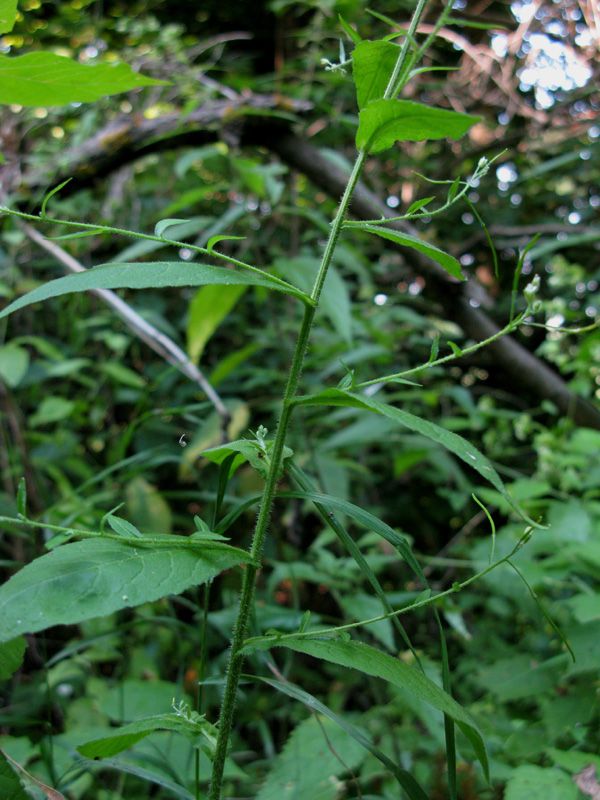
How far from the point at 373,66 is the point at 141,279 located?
0.76 feet

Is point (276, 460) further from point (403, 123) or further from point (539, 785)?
point (539, 785)

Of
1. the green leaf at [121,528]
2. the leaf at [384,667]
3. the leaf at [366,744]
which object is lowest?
the leaf at [366,744]

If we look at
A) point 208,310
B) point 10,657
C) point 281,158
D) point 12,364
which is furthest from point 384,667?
point 281,158

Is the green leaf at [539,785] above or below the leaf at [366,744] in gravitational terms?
below

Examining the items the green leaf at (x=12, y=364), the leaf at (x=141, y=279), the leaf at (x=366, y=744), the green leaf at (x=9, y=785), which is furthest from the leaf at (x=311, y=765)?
the green leaf at (x=12, y=364)

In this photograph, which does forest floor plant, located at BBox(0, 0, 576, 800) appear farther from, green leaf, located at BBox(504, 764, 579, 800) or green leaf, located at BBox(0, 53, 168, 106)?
green leaf, located at BBox(504, 764, 579, 800)

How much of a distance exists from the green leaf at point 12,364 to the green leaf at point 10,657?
2.68 ft

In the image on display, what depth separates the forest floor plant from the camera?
0.33 m

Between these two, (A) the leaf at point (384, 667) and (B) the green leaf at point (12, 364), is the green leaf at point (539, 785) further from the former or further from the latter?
(B) the green leaf at point (12, 364)

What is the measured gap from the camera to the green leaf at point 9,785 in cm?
39

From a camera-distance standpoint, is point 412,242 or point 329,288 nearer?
point 412,242

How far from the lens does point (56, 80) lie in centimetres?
48

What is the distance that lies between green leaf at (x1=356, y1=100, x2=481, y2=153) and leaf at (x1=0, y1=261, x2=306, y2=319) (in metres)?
0.12

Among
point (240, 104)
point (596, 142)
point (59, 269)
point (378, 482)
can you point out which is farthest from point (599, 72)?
point (59, 269)
